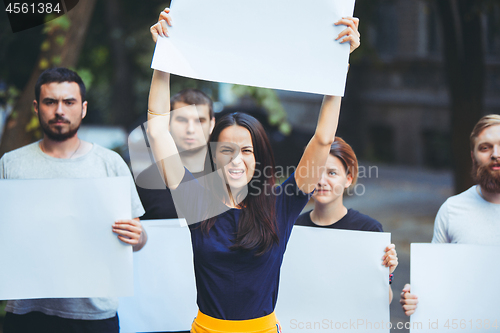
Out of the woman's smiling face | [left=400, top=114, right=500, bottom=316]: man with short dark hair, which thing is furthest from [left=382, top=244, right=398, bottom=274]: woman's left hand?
the woman's smiling face

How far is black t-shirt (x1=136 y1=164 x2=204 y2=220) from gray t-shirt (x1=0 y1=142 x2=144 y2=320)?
201mm

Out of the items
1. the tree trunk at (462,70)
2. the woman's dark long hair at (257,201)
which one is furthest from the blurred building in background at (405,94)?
the woman's dark long hair at (257,201)

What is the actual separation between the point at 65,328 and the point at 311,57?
1727 millimetres

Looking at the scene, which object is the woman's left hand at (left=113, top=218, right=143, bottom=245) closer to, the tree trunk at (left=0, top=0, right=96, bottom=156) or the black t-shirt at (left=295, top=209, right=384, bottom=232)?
the black t-shirt at (left=295, top=209, right=384, bottom=232)

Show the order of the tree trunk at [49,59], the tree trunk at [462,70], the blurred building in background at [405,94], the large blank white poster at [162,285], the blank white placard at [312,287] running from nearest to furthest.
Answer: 1. the blank white placard at [312,287]
2. the large blank white poster at [162,285]
3. the tree trunk at [49,59]
4. the tree trunk at [462,70]
5. the blurred building in background at [405,94]

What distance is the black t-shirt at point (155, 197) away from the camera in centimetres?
268

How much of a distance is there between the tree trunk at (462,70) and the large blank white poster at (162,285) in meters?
3.84

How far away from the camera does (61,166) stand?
2.44 metres

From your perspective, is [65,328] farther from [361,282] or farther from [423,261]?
[423,261]

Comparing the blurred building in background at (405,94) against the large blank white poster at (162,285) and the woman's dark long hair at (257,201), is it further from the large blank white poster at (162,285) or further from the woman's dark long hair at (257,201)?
the woman's dark long hair at (257,201)

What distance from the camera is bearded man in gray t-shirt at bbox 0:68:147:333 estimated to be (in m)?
2.39

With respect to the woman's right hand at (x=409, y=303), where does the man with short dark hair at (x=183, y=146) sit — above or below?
above

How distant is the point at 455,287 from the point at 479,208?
39 cm

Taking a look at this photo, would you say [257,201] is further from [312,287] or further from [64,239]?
[64,239]
